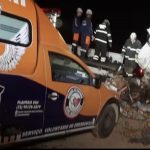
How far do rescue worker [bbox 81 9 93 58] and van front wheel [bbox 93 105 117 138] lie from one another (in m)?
9.82

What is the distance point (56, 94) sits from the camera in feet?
22.7

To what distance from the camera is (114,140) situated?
876 centimetres

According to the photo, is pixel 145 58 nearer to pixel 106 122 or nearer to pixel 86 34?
pixel 86 34

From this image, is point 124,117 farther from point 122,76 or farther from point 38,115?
point 38,115

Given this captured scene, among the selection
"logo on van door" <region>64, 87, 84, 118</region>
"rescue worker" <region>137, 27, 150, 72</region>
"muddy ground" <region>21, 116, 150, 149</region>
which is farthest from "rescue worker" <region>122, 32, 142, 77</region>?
"logo on van door" <region>64, 87, 84, 118</region>

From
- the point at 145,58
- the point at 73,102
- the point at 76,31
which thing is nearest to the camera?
the point at 73,102

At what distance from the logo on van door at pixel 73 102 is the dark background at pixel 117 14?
1737cm

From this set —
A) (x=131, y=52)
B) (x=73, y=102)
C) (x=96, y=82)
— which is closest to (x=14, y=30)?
(x=73, y=102)

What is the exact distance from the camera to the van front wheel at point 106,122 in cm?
839

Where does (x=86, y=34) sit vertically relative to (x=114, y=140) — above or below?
above

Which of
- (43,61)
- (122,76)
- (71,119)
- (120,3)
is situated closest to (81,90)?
(71,119)

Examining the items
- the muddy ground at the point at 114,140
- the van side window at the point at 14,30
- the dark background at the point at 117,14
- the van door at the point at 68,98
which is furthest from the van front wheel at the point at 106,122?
the dark background at the point at 117,14

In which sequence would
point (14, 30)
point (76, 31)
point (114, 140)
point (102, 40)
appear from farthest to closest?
point (76, 31) < point (102, 40) < point (114, 140) < point (14, 30)

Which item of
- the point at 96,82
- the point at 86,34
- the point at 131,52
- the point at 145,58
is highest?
the point at 86,34
